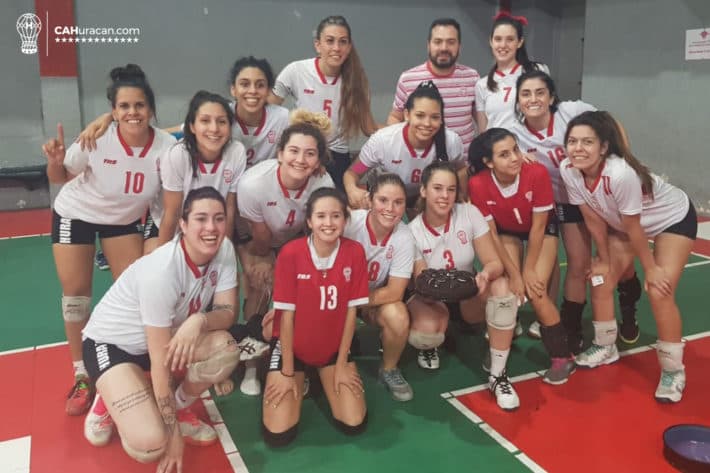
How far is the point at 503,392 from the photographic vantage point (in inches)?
134

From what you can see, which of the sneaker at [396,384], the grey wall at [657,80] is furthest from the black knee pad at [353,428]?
the grey wall at [657,80]

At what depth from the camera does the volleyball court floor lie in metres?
2.88

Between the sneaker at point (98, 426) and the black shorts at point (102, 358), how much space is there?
28cm

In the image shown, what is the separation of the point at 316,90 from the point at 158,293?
217 cm

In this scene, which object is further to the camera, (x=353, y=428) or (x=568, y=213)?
(x=568, y=213)

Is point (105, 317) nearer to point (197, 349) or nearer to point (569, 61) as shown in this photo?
point (197, 349)

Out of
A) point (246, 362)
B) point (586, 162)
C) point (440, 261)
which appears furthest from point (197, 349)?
point (586, 162)

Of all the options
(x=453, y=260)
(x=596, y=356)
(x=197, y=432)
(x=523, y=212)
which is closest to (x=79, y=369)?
(x=197, y=432)

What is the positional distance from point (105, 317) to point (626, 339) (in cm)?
331

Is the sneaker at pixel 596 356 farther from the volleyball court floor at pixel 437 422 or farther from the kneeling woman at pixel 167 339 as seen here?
the kneeling woman at pixel 167 339

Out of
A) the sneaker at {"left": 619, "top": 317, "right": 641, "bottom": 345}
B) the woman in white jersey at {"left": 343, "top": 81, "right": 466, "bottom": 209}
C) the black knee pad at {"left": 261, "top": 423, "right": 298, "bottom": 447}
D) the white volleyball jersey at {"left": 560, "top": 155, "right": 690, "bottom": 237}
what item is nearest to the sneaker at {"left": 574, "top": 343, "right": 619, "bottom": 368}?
the sneaker at {"left": 619, "top": 317, "right": 641, "bottom": 345}

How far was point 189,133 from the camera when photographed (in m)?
3.39

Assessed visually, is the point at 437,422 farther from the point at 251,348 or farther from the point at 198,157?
the point at 198,157

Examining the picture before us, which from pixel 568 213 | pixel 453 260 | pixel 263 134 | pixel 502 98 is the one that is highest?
pixel 502 98
